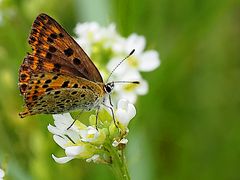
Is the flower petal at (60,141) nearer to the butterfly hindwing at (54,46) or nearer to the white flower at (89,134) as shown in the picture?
the white flower at (89,134)

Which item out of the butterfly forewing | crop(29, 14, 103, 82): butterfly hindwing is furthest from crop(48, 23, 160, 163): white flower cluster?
crop(29, 14, 103, 82): butterfly hindwing

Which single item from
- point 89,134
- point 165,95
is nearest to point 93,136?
point 89,134

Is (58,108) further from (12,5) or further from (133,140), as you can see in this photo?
(12,5)

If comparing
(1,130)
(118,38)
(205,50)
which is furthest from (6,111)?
(205,50)

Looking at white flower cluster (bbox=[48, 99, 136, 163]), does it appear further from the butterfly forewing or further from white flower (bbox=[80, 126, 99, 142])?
the butterfly forewing

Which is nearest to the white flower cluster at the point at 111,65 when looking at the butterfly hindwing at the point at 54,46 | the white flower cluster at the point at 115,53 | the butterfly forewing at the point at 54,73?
the white flower cluster at the point at 115,53

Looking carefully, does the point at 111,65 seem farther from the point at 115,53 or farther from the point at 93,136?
the point at 93,136
